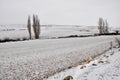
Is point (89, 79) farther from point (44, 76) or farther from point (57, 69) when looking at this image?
point (57, 69)

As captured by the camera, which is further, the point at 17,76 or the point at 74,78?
the point at 17,76

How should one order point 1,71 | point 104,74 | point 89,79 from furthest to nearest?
point 1,71
point 104,74
point 89,79

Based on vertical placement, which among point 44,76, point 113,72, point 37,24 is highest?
point 37,24

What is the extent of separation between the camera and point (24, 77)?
8.66m

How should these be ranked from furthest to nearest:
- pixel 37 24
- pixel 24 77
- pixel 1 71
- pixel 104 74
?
pixel 37 24
pixel 1 71
pixel 24 77
pixel 104 74

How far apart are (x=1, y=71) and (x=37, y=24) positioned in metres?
32.9

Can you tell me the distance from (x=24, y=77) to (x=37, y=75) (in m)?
0.78

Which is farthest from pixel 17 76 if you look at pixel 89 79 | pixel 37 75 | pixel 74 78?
pixel 89 79

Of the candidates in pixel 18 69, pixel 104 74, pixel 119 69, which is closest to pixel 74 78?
pixel 104 74

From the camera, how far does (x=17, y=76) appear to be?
8812 millimetres

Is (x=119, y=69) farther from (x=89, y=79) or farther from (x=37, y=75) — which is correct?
(x=37, y=75)

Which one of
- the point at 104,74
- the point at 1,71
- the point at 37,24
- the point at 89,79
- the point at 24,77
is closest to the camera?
the point at 89,79

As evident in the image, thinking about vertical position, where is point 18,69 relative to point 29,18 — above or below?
below

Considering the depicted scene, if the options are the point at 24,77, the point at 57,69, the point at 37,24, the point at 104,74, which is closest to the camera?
the point at 104,74
